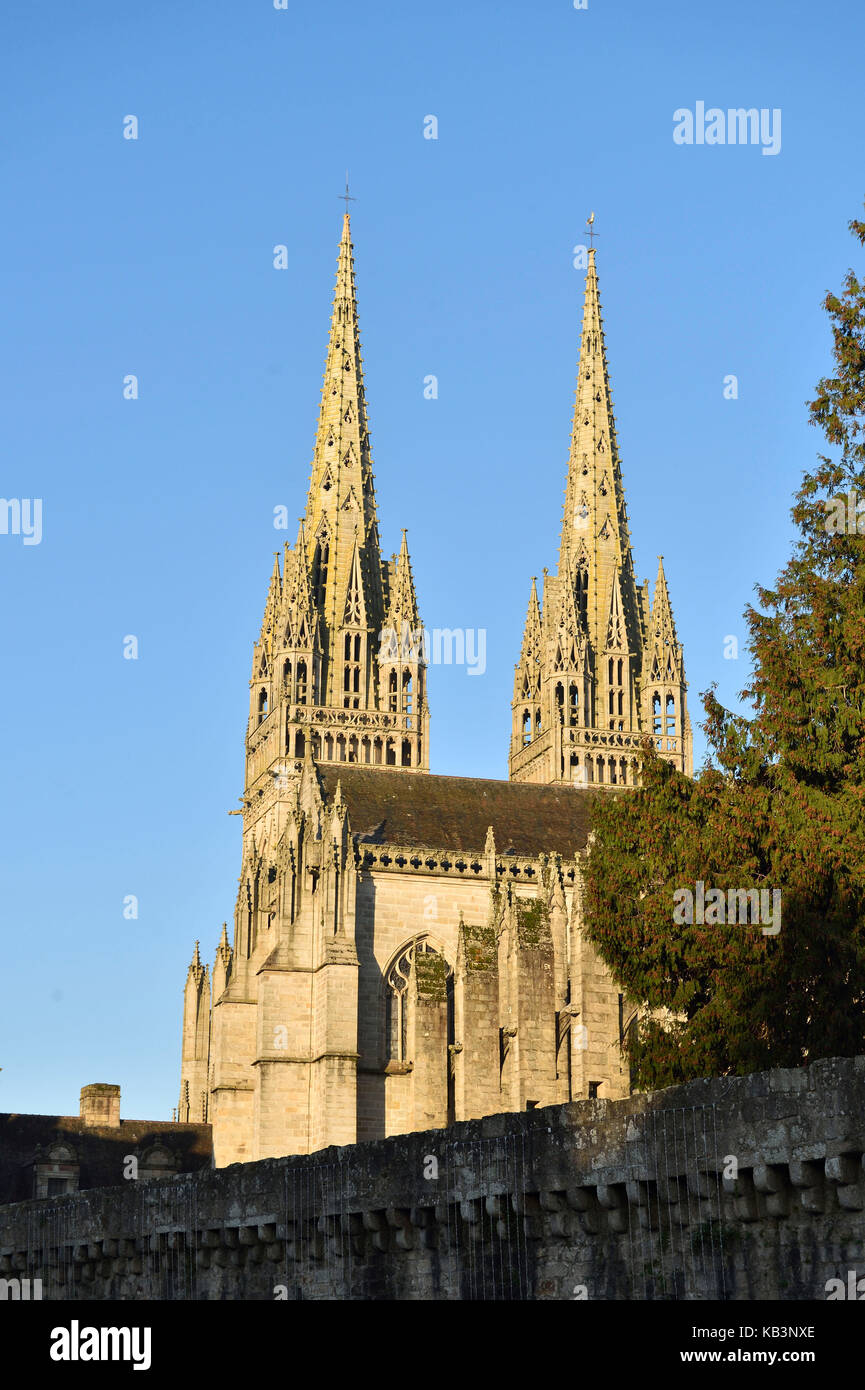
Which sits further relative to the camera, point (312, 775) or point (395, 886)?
point (312, 775)

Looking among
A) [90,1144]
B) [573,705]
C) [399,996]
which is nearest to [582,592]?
[573,705]

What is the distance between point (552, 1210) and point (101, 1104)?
127ft

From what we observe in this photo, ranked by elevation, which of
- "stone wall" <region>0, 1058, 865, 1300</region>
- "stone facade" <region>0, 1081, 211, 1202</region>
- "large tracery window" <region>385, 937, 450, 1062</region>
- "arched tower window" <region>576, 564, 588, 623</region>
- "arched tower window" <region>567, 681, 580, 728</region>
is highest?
"arched tower window" <region>576, 564, 588, 623</region>

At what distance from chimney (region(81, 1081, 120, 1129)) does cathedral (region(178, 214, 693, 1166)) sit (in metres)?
3.06

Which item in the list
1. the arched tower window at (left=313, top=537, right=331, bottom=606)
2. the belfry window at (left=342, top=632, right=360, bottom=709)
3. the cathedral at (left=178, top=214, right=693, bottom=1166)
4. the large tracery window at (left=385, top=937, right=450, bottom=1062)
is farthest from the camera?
the arched tower window at (left=313, top=537, right=331, bottom=606)

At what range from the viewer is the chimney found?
51.4 metres

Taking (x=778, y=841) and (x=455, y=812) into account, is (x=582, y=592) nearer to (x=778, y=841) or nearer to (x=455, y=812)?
(x=455, y=812)

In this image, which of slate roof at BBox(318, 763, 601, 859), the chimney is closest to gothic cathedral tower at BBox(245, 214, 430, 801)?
slate roof at BBox(318, 763, 601, 859)

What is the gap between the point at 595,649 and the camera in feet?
240

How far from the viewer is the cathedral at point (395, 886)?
43562 mm

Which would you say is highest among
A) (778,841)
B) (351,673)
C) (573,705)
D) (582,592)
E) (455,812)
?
(582,592)

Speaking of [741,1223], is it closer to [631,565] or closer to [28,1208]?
[28,1208]

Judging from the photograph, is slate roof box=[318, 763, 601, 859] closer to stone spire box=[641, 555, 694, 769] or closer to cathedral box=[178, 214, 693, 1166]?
cathedral box=[178, 214, 693, 1166]

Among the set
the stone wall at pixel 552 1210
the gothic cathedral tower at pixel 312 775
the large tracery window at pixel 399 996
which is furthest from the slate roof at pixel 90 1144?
the stone wall at pixel 552 1210
